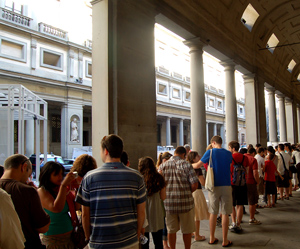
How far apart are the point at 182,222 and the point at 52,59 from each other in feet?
85.1

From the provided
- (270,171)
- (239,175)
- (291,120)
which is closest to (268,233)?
(239,175)

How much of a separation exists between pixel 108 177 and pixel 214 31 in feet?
30.8

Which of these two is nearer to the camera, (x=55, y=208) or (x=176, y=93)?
(x=55, y=208)

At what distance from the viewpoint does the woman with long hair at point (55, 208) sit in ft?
8.84

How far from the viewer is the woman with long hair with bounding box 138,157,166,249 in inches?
142

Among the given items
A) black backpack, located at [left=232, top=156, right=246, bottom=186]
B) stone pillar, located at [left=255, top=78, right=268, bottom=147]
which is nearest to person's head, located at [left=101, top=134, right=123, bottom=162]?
black backpack, located at [left=232, top=156, right=246, bottom=186]

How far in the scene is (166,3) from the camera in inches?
287

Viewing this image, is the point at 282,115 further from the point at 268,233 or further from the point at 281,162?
the point at 268,233

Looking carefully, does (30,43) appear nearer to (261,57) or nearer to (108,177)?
(261,57)

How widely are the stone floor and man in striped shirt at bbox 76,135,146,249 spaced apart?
8.63 ft

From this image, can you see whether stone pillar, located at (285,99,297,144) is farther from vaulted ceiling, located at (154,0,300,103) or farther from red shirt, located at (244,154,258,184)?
red shirt, located at (244,154,258,184)

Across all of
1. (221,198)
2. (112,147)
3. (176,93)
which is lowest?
(221,198)

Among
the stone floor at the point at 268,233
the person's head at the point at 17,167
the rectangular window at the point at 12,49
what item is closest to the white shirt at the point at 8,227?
the person's head at the point at 17,167

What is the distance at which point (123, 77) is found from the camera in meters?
5.98
